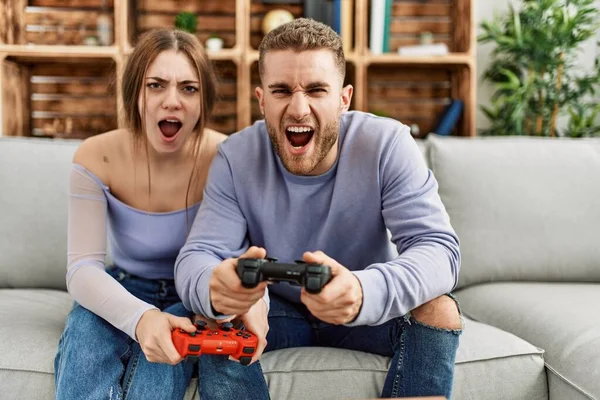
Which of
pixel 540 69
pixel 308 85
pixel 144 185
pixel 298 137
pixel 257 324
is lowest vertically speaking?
pixel 257 324

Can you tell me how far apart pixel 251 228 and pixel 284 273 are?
506 millimetres

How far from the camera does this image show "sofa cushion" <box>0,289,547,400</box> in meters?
1.23

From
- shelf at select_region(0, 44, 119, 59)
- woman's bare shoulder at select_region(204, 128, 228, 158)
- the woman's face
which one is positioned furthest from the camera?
shelf at select_region(0, 44, 119, 59)

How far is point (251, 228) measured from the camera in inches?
55.1

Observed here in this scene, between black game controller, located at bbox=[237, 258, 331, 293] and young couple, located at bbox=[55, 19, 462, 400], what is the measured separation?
0.03 meters

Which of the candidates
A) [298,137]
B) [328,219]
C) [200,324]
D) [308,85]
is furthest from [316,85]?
[200,324]

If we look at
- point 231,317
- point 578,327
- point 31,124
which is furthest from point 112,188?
point 31,124

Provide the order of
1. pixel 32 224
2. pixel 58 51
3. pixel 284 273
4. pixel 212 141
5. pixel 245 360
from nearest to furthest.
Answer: pixel 284 273 < pixel 245 360 < pixel 212 141 < pixel 32 224 < pixel 58 51

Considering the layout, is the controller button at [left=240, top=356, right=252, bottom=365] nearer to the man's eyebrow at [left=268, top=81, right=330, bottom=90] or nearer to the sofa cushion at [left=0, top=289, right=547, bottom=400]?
the sofa cushion at [left=0, top=289, right=547, bottom=400]

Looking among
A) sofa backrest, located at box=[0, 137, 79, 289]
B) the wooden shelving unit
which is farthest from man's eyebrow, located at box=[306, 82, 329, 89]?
the wooden shelving unit

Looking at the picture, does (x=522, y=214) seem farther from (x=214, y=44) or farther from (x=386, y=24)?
(x=214, y=44)

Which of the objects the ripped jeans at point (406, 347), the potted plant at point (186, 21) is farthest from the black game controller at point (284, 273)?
the potted plant at point (186, 21)

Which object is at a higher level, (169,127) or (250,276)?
(169,127)

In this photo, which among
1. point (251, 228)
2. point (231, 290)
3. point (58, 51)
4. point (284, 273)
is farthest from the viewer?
point (58, 51)
